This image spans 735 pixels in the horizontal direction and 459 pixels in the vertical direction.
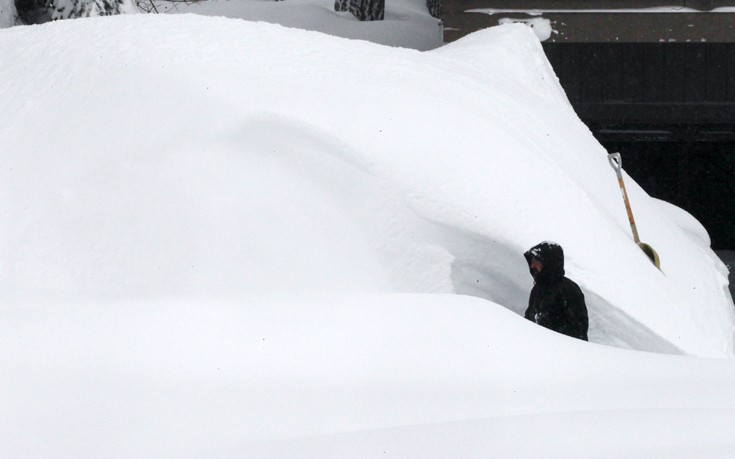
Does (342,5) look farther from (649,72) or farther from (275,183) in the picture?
(275,183)

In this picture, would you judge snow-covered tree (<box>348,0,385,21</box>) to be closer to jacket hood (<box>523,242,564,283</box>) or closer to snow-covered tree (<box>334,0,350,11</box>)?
snow-covered tree (<box>334,0,350,11</box>)

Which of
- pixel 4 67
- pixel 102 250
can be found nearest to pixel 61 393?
pixel 102 250

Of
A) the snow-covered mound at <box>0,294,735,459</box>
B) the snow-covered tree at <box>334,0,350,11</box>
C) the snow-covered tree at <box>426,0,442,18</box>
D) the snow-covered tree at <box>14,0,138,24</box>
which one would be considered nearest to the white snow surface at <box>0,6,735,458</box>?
the snow-covered mound at <box>0,294,735,459</box>

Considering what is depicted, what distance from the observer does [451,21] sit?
9.70 metres

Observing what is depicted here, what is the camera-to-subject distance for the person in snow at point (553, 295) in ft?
13.6

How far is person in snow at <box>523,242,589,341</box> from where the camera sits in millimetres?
4152

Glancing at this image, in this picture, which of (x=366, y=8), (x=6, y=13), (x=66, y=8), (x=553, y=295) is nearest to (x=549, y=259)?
(x=553, y=295)

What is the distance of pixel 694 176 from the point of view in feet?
38.5

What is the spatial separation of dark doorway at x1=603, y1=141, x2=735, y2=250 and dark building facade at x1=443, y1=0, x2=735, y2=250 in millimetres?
12

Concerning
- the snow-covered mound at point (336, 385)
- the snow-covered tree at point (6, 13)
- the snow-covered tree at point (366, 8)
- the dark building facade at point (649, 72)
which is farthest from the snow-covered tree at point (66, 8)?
the snow-covered tree at point (366, 8)

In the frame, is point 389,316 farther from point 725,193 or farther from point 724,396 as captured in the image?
point 725,193

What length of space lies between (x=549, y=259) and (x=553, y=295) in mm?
154

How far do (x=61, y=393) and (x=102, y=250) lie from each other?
127 centimetres

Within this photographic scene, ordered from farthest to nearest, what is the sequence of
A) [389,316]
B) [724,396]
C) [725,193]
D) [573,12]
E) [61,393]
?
[725,193], [573,12], [389,316], [724,396], [61,393]
